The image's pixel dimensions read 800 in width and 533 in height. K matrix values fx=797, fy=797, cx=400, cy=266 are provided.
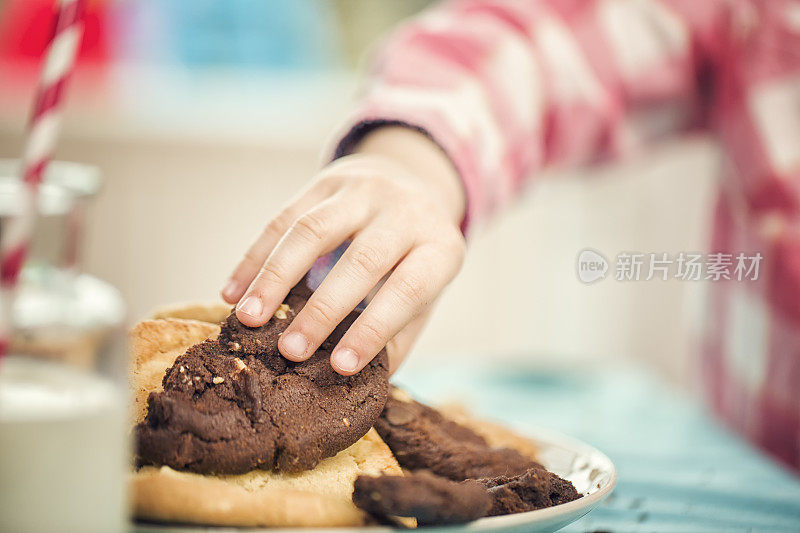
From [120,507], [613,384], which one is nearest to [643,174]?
[613,384]

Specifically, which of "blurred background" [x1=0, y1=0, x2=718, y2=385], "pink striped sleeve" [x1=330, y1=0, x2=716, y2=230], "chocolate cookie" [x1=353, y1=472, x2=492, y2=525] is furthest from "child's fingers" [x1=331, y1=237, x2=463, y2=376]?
"blurred background" [x1=0, y1=0, x2=718, y2=385]

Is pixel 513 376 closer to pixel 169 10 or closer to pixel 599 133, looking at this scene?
pixel 599 133

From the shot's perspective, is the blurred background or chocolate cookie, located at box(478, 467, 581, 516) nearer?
chocolate cookie, located at box(478, 467, 581, 516)

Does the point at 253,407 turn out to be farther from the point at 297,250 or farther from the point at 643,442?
the point at 643,442

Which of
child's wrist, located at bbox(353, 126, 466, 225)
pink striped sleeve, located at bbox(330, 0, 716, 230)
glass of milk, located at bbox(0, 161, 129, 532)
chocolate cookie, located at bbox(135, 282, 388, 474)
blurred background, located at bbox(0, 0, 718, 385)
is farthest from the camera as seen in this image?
blurred background, located at bbox(0, 0, 718, 385)

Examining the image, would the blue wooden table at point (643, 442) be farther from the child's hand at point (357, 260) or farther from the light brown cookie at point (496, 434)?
the child's hand at point (357, 260)

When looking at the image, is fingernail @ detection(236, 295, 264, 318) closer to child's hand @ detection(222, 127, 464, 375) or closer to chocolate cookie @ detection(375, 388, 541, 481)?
child's hand @ detection(222, 127, 464, 375)

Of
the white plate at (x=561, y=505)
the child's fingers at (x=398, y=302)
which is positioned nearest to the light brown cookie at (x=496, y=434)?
the white plate at (x=561, y=505)
